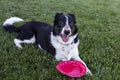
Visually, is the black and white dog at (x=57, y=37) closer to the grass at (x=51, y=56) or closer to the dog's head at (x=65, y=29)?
the dog's head at (x=65, y=29)

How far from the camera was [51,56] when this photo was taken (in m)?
4.08

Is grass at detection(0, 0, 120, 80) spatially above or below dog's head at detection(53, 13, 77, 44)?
below

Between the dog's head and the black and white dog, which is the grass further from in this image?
the dog's head

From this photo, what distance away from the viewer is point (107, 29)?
20.0ft

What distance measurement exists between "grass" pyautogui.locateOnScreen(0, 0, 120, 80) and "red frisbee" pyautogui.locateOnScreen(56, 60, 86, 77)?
3.1 inches

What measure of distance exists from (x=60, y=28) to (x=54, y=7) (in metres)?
4.30

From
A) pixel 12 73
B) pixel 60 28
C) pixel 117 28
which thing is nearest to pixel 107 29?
pixel 117 28

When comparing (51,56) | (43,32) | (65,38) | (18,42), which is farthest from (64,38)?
(18,42)

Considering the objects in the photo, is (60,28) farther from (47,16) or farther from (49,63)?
(47,16)

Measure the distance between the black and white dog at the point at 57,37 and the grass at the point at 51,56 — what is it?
0.44 ft

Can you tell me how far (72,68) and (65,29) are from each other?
22.4 inches

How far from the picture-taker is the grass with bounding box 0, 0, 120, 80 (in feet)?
11.7

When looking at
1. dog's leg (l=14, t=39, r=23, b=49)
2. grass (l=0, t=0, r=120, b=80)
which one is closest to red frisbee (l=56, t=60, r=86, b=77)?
grass (l=0, t=0, r=120, b=80)

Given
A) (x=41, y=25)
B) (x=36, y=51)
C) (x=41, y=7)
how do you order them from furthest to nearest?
(x=41, y=7), (x=41, y=25), (x=36, y=51)
